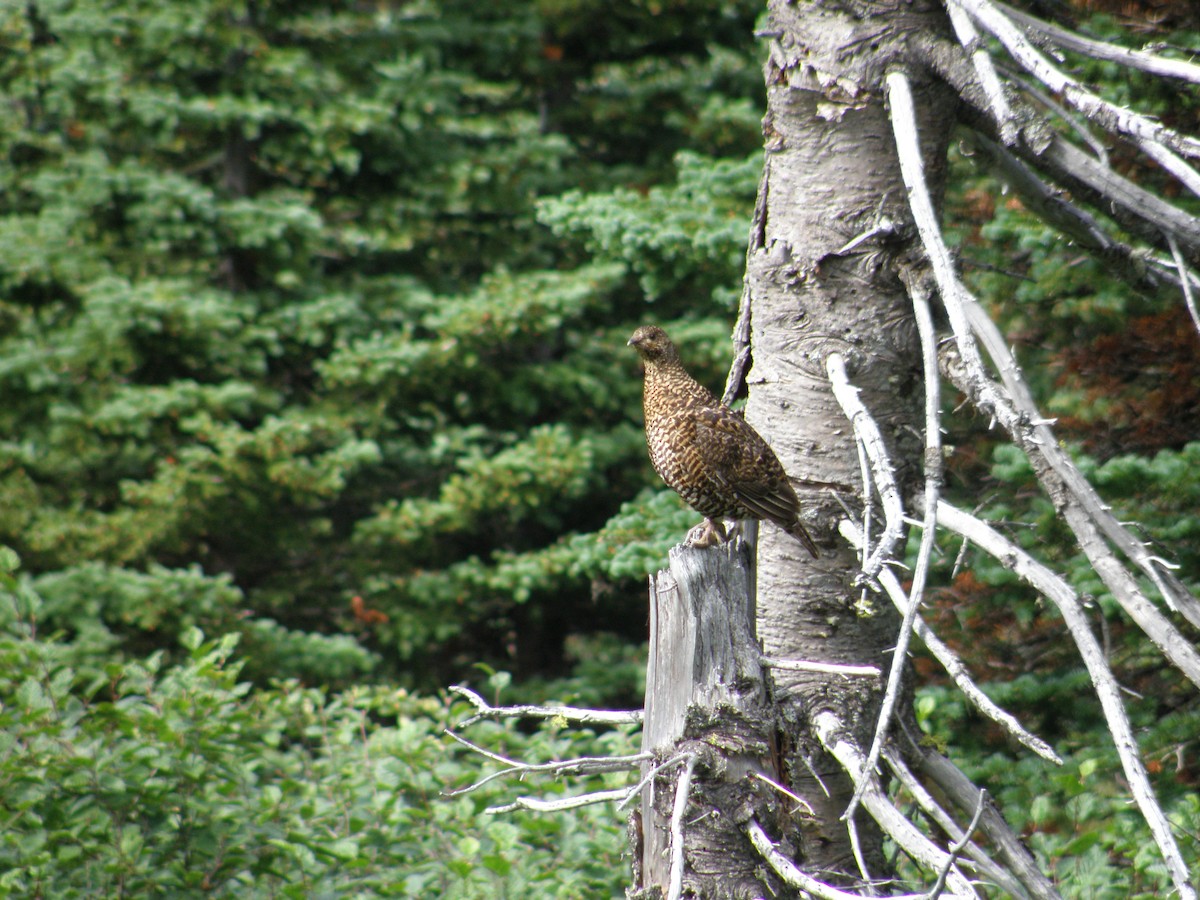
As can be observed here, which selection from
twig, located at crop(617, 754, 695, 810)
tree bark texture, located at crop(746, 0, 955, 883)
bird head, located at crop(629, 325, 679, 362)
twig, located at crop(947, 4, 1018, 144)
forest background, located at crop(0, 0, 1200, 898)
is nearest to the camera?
twig, located at crop(617, 754, 695, 810)

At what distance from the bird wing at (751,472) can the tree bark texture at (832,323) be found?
0.07 meters

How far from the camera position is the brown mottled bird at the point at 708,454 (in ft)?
9.70

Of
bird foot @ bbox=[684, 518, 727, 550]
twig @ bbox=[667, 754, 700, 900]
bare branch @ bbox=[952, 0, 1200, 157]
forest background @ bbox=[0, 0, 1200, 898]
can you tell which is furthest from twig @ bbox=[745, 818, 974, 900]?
bare branch @ bbox=[952, 0, 1200, 157]

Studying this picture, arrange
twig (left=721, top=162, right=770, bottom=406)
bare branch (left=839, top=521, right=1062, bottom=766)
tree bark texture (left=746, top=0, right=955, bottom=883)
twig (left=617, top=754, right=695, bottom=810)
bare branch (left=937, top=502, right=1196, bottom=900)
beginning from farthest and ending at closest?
→ twig (left=721, top=162, right=770, bottom=406), tree bark texture (left=746, top=0, right=955, bottom=883), twig (left=617, top=754, right=695, bottom=810), bare branch (left=839, top=521, right=1062, bottom=766), bare branch (left=937, top=502, right=1196, bottom=900)

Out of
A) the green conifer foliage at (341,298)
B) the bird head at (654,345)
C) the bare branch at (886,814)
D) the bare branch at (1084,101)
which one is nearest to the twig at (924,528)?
the bare branch at (886,814)

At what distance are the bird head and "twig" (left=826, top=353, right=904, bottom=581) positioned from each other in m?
0.81

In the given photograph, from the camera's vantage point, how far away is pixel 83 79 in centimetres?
627

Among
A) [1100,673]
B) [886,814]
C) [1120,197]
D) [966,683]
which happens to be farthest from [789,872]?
[1120,197]

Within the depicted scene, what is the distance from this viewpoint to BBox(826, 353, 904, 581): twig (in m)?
2.06

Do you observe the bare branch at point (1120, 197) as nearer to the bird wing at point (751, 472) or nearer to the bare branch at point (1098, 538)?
the bare branch at point (1098, 538)

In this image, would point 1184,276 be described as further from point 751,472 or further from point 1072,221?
point 751,472

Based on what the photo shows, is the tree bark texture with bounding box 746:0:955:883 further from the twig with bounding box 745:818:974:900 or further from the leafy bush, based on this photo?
the leafy bush

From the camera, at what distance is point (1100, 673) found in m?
1.99

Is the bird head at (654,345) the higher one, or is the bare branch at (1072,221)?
the bare branch at (1072,221)
